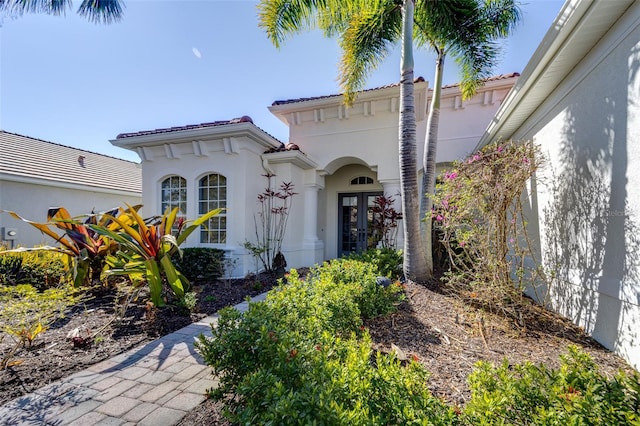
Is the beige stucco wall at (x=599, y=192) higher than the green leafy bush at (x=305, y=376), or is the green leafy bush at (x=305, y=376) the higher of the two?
the beige stucco wall at (x=599, y=192)

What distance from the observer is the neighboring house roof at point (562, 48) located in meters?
2.93

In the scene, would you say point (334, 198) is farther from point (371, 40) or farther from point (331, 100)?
point (371, 40)

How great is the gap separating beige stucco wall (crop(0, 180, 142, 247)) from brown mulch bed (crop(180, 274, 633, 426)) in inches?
399

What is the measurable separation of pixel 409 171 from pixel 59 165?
14459mm

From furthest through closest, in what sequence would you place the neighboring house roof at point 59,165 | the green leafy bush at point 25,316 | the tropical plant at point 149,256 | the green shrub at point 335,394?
1. the neighboring house roof at point 59,165
2. the tropical plant at point 149,256
3. the green leafy bush at point 25,316
4. the green shrub at point 335,394

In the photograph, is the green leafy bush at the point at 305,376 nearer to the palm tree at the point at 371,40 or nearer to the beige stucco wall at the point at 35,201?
the palm tree at the point at 371,40

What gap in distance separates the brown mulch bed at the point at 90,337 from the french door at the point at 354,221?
5679 mm

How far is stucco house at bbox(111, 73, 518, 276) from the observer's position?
747cm

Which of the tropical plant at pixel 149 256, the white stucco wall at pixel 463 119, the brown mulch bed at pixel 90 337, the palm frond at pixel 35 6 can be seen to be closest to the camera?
the brown mulch bed at pixel 90 337

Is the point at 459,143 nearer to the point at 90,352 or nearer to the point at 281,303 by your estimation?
the point at 281,303

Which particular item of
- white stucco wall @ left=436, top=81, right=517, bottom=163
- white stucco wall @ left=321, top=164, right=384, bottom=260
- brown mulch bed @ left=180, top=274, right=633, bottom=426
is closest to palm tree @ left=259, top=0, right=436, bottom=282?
brown mulch bed @ left=180, top=274, right=633, bottom=426

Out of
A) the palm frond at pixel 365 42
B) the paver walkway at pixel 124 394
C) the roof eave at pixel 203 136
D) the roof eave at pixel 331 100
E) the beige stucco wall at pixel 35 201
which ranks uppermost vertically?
the palm frond at pixel 365 42

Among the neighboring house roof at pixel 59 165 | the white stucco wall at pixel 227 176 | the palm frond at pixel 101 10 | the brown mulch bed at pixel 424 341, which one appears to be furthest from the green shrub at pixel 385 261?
the neighboring house roof at pixel 59 165

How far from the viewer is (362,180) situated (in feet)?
34.8
